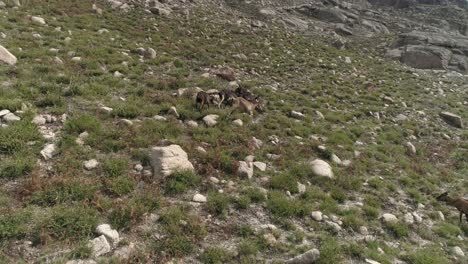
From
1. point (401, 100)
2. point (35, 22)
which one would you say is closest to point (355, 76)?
point (401, 100)

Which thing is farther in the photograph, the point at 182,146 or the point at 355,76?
the point at 355,76

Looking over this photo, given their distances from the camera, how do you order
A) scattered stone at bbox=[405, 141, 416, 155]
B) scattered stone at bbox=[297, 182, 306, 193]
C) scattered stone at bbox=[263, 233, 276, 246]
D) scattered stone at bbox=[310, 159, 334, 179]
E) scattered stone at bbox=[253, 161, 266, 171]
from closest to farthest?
1. scattered stone at bbox=[263, 233, 276, 246]
2. scattered stone at bbox=[297, 182, 306, 193]
3. scattered stone at bbox=[253, 161, 266, 171]
4. scattered stone at bbox=[310, 159, 334, 179]
5. scattered stone at bbox=[405, 141, 416, 155]

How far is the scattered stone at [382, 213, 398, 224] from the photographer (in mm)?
9047

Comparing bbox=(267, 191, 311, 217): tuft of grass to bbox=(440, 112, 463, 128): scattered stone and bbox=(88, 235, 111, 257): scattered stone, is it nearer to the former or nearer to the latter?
bbox=(88, 235, 111, 257): scattered stone

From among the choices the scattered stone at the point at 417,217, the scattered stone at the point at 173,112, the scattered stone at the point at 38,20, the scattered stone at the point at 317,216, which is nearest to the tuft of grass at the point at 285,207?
the scattered stone at the point at 317,216

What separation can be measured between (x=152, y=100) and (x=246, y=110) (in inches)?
138

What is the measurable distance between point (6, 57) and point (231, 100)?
8.10 meters

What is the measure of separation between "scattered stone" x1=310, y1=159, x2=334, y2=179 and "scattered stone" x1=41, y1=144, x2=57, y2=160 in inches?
271

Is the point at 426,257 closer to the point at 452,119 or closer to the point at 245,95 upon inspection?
the point at 245,95

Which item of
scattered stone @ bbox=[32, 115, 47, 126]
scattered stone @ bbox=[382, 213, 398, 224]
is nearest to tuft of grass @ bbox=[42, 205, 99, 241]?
scattered stone @ bbox=[32, 115, 47, 126]

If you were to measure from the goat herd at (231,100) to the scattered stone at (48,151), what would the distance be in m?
5.43

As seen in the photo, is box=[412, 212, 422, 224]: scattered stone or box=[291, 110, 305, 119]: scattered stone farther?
box=[291, 110, 305, 119]: scattered stone

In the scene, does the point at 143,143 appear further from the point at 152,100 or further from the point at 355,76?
the point at 355,76

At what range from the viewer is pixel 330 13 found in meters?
44.9
